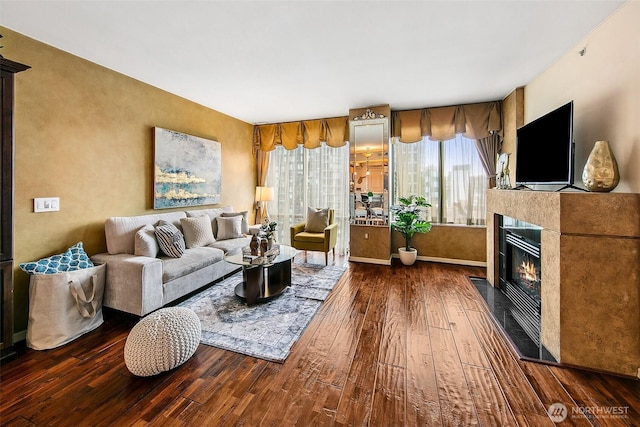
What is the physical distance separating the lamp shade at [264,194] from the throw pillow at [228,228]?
1.09 metres

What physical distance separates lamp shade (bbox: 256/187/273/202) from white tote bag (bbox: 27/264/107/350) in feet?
10.4

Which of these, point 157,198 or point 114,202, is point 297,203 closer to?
point 157,198

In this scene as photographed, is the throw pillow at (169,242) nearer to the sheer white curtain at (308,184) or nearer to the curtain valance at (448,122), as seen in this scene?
the sheer white curtain at (308,184)

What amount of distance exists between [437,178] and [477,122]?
1.06 meters

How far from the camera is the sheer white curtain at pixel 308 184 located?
5254mm

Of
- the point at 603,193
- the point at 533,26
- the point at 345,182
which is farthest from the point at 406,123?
the point at 603,193

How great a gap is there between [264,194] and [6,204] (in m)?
3.54

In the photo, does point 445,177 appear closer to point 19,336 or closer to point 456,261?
point 456,261

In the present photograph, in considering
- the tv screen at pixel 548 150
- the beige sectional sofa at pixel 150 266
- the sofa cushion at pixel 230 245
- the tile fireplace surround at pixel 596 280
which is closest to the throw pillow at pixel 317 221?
the sofa cushion at pixel 230 245

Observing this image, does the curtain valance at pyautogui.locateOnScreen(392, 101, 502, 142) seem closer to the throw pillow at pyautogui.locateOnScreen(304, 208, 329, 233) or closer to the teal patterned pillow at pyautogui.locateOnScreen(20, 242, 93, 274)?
the throw pillow at pyautogui.locateOnScreen(304, 208, 329, 233)

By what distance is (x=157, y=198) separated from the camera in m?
3.52

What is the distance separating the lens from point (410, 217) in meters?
4.30

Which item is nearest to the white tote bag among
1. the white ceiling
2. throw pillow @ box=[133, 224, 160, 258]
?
throw pillow @ box=[133, 224, 160, 258]

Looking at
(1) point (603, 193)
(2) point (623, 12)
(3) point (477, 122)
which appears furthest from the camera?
(3) point (477, 122)
